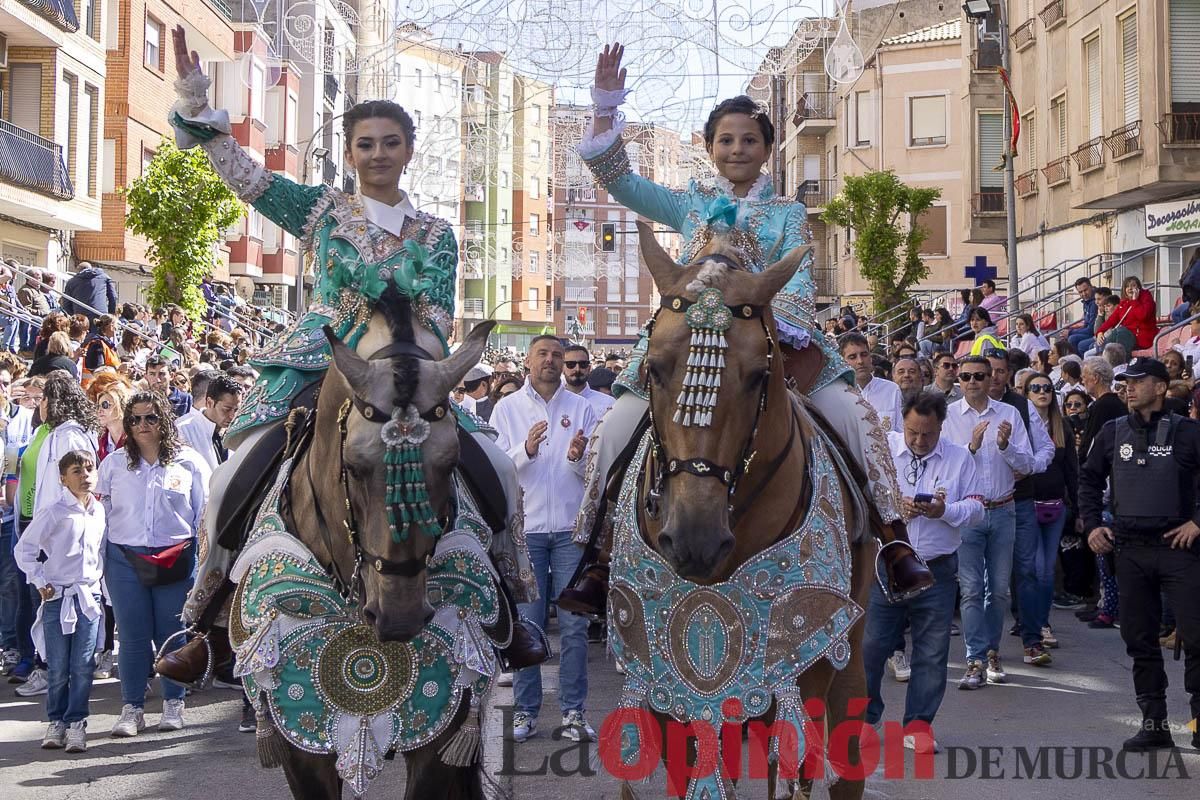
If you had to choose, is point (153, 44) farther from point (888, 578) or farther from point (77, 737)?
point (888, 578)

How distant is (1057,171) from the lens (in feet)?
102

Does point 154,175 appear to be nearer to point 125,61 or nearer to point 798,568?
point 125,61

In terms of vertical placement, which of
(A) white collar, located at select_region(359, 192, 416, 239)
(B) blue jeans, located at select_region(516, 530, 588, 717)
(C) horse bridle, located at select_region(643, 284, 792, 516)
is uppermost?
(A) white collar, located at select_region(359, 192, 416, 239)

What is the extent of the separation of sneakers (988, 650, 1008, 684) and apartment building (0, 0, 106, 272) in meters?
21.6

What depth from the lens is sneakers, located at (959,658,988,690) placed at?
11.0 m

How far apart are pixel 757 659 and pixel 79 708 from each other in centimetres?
560

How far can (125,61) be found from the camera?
34.5m

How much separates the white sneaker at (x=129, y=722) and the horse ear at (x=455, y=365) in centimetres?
611

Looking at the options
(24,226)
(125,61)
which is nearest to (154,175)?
(24,226)

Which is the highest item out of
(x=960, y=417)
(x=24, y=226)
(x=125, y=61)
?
(x=125, y=61)

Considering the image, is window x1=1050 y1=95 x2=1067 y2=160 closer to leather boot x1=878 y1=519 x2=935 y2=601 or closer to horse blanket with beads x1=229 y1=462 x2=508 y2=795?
leather boot x1=878 y1=519 x2=935 y2=601

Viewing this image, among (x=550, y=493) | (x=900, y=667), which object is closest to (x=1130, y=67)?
(x=900, y=667)

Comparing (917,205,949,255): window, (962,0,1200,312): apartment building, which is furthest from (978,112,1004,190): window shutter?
(917,205,949,255): window

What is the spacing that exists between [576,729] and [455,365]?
17.5 ft
